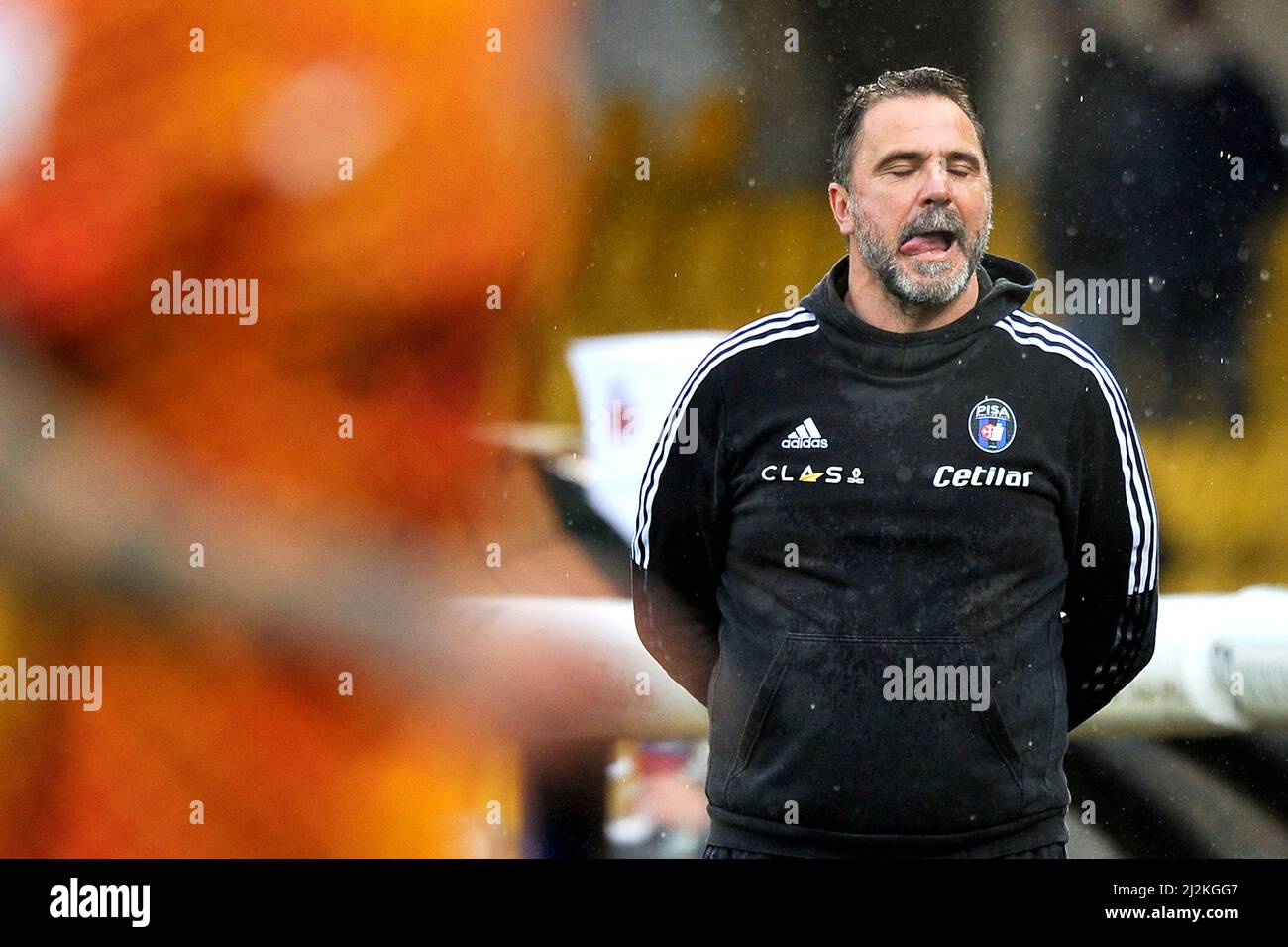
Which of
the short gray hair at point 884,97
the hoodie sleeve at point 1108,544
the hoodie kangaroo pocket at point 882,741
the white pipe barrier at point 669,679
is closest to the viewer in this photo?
the hoodie kangaroo pocket at point 882,741

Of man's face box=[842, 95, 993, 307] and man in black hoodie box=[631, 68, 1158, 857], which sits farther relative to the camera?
man's face box=[842, 95, 993, 307]

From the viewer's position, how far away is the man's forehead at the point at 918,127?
2740 millimetres

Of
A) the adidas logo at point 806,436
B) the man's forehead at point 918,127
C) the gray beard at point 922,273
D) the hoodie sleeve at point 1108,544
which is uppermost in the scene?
the man's forehead at point 918,127

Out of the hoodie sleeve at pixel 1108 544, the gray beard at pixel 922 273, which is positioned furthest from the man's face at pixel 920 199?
the hoodie sleeve at pixel 1108 544

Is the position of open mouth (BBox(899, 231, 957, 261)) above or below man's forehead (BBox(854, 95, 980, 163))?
below

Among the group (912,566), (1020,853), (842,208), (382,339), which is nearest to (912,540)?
(912,566)

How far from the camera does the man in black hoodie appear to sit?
2562 mm

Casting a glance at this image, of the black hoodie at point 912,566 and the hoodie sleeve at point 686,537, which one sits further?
the hoodie sleeve at point 686,537

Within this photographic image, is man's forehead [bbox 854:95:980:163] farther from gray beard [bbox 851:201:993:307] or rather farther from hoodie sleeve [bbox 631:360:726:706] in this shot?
hoodie sleeve [bbox 631:360:726:706]

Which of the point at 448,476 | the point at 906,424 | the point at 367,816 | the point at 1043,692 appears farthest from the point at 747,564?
the point at 367,816

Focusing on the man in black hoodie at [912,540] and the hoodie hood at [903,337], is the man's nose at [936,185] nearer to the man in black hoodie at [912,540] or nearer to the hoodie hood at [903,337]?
the man in black hoodie at [912,540]

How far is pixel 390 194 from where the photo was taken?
3.23 m

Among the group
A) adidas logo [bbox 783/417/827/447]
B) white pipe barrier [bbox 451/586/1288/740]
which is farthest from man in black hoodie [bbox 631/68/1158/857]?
white pipe barrier [bbox 451/586/1288/740]
